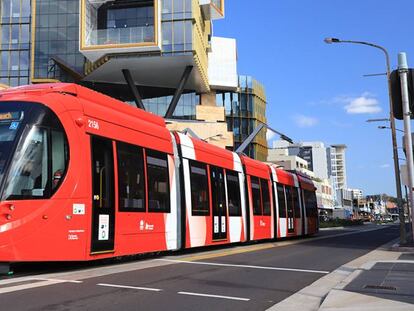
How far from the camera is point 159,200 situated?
45.3 feet

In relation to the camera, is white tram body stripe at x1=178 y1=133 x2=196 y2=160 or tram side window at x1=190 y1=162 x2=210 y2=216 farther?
tram side window at x1=190 y1=162 x2=210 y2=216

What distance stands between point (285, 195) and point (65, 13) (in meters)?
52.5

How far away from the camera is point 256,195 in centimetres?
2152

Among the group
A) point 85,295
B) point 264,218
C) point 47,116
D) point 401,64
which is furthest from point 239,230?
point 85,295

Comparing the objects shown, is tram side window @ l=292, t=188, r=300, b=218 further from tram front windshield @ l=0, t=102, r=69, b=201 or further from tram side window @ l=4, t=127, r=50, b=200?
tram side window @ l=4, t=127, r=50, b=200

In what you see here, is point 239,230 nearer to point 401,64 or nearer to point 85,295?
point 401,64

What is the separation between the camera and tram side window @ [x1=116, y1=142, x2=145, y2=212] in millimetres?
12078

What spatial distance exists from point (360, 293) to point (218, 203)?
933 centimetres

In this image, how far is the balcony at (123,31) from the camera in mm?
60250

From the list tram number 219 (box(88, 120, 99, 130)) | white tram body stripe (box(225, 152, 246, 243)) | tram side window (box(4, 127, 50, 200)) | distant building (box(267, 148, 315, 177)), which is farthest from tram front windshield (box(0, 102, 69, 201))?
distant building (box(267, 148, 315, 177))

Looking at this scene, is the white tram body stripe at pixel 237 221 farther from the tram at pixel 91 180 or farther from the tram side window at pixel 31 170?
the tram side window at pixel 31 170

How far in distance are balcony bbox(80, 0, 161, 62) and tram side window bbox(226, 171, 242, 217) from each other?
140ft

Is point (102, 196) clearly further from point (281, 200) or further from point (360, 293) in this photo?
point (281, 200)

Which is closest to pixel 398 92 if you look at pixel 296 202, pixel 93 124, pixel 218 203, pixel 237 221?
pixel 218 203
